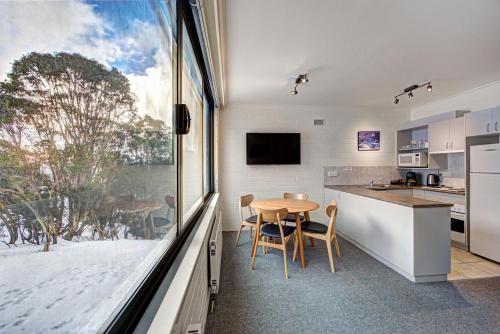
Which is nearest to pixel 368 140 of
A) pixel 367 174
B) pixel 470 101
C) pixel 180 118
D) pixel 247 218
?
pixel 367 174

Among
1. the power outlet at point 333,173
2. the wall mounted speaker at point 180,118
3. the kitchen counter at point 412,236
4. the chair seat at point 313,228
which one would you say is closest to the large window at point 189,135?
the wall mounted speaker at point 180,118

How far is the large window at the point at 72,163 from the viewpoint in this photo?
0.35m

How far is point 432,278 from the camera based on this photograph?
2.37 metres

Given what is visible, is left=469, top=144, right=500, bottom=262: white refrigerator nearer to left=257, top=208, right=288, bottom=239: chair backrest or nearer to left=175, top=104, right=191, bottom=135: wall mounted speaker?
left=257, top=208, right=288, bottom=239: chair backrest

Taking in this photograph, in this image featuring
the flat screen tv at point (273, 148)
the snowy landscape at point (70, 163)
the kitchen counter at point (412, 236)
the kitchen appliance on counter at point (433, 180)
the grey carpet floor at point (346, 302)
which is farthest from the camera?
the flat screen tv at point (273, 148)

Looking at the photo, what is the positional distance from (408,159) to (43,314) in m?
5.24

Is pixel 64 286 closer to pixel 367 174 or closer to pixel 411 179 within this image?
pixel 367 174

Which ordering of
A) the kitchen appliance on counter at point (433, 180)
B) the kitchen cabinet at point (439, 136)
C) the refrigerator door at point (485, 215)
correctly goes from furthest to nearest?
the kitchen appliance on counter at point (433, 180), the kitchen cabinet at point (439, 136), the refrigerator door at point (485, 215)

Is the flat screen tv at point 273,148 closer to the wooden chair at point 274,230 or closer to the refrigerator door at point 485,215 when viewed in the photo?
the wooden chair at point 274,230

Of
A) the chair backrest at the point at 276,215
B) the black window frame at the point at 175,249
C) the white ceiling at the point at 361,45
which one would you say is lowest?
the chair backrest at the point at 276,215

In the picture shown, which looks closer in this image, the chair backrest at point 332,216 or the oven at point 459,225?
the chair backrest at point 332,216

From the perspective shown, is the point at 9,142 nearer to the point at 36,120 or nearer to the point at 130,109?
the point at 36,120

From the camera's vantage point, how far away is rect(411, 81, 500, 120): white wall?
10.6 ft

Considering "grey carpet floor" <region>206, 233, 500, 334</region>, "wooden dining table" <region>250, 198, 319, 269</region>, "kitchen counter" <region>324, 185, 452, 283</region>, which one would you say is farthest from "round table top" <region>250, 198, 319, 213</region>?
"kitchen counter" <region>324, 185, 452, 283</region>
